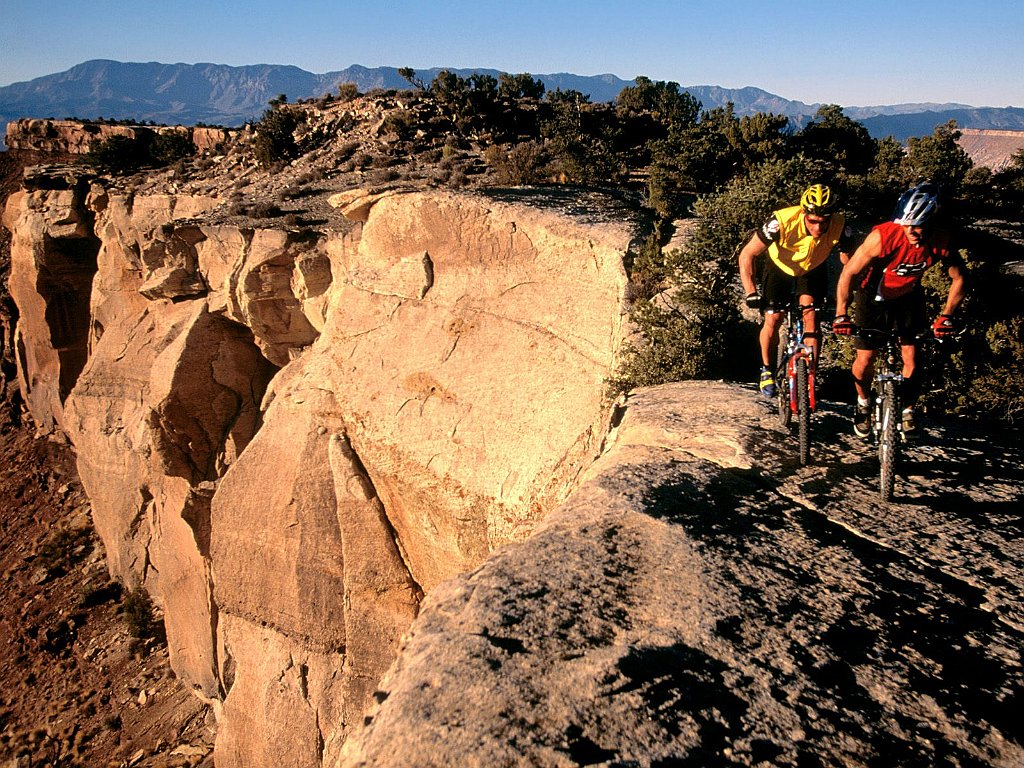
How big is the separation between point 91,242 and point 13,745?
1326 centimetres

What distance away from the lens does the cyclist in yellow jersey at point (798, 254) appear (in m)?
→ 4.70

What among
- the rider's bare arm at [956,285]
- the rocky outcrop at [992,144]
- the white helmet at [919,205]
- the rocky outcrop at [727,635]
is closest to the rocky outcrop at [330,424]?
the rocky outcrop at [727,635]

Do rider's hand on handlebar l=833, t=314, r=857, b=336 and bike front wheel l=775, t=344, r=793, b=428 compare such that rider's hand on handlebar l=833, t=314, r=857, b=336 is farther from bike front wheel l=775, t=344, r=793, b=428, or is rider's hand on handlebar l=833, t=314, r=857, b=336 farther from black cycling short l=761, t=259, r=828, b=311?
bike front wheel l=775, t=344, r=793, b=428

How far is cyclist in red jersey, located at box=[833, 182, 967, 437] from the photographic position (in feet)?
13.7

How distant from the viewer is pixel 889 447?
4262mm

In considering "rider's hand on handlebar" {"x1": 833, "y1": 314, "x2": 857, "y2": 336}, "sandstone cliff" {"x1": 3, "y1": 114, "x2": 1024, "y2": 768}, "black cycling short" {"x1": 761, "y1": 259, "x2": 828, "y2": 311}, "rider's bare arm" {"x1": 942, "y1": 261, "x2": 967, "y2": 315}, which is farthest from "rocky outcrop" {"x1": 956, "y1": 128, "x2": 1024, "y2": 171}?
"rider's hand on handlebar" {"x1": 833, "y1": 314, "x2": 857, "y2": 336}

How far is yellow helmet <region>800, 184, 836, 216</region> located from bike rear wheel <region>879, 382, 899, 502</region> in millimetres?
1301

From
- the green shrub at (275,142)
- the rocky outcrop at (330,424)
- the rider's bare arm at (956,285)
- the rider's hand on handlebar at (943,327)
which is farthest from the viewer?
the green shrub at (275,142)

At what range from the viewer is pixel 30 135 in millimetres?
35375

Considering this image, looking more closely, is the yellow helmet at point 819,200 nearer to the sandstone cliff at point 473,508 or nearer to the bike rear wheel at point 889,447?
the bike rear wheel at point 889,447

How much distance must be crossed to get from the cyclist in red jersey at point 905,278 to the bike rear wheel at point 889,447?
20cm

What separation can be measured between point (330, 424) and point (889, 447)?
7.72 metres

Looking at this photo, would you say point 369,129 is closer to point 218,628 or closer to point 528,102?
point 528,102

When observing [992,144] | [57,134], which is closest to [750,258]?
[992,144]
